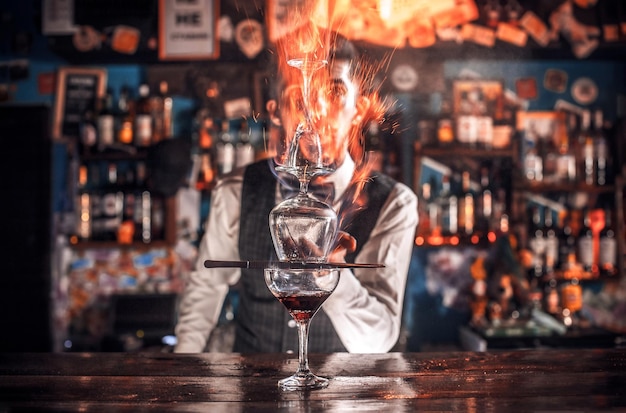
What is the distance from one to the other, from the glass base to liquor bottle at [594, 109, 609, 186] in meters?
3.95

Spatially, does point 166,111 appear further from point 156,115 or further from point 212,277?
point 212,277

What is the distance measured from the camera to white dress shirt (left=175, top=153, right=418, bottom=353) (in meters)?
2.13

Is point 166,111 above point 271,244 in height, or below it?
above

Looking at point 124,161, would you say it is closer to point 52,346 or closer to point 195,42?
point 195,42

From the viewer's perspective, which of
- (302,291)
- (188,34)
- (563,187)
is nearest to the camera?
(302,291)

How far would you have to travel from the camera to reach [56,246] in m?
4.93

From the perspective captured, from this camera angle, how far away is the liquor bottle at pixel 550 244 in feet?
15.4

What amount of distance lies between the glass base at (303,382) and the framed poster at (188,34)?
3501 mm

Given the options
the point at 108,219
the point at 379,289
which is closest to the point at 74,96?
the point at 108,219

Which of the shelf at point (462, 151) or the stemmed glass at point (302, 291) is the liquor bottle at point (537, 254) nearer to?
the shelf at point (462, 151)

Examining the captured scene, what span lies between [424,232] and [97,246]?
2369mm

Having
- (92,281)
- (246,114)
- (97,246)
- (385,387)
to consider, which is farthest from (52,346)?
(385,387)

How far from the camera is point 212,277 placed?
98.3 inches

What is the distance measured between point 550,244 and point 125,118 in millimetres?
3269
